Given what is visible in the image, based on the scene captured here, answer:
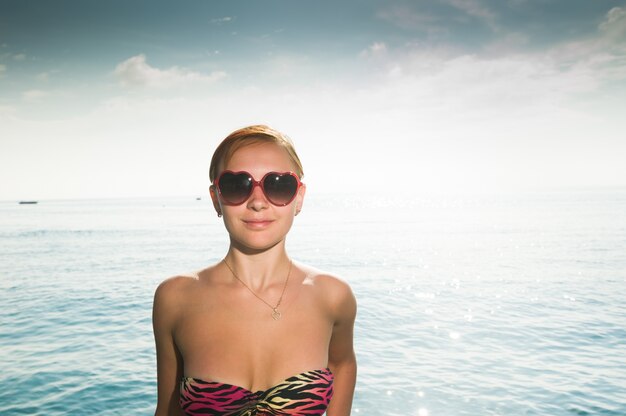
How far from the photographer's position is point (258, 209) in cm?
229

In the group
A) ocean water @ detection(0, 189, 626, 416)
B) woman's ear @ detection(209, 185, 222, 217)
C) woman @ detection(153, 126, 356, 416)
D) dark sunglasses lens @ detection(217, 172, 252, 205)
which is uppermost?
dark sunglasses lens @ detection(217, 172, 252, 205)

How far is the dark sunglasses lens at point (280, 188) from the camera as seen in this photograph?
2.32m

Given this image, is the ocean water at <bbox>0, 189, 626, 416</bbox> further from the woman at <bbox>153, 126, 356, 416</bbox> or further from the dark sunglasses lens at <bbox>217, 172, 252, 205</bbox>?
the dark sunglasses lens at <bbox>217, 172, 252, 205</bbox>

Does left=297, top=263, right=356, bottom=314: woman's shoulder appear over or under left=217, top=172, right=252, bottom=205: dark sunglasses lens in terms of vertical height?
under

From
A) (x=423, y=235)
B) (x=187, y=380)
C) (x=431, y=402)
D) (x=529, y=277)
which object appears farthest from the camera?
(x=423, y=235)

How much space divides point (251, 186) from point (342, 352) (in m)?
1.19

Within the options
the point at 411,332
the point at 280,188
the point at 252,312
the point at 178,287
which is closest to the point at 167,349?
the point at 178,287

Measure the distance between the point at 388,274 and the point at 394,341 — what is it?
14931 mm

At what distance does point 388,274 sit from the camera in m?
31.3

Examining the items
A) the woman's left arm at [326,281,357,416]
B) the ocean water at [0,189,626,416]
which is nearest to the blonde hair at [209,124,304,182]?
the woman's left arm at [326,281,357,416]

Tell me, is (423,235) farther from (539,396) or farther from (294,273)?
(294,273)

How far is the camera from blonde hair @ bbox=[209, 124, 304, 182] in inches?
91.2

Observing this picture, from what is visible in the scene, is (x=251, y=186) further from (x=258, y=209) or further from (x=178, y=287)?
(x=178, y=287)

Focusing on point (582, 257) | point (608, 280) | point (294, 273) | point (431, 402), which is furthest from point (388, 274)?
point (294, 273)
